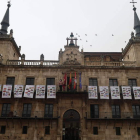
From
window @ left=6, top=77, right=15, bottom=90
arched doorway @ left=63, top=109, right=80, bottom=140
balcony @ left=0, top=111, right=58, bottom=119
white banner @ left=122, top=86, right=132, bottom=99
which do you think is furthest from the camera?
window @ left=6, top=77, right=15, bottom=90

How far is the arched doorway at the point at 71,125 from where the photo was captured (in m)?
25.7

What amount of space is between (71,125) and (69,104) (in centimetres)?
296

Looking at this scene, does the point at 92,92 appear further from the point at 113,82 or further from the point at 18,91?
the point at 18,91

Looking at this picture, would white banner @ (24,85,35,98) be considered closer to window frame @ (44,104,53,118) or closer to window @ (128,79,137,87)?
window frame @ (44,104,53,118)

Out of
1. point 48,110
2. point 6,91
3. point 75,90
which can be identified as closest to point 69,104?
point 75,90

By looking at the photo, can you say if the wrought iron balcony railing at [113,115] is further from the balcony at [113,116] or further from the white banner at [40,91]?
the white banner at [40,91]

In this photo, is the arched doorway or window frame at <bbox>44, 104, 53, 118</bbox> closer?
the arched doorway

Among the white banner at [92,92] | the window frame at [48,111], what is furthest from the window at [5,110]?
the white banner at [92,92]

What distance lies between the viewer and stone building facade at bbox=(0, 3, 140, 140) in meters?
25.6

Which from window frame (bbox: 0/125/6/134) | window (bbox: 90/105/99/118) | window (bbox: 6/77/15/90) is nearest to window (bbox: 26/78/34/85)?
window (bbox: 6/77/15/90)

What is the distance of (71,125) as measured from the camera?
2620 cm

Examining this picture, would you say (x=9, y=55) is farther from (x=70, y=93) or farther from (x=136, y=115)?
(x=136, y=115)

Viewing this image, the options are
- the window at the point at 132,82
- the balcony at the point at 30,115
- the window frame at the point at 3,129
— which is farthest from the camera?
the window at the point at 132,82

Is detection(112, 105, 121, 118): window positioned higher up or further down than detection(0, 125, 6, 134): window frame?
higher up
